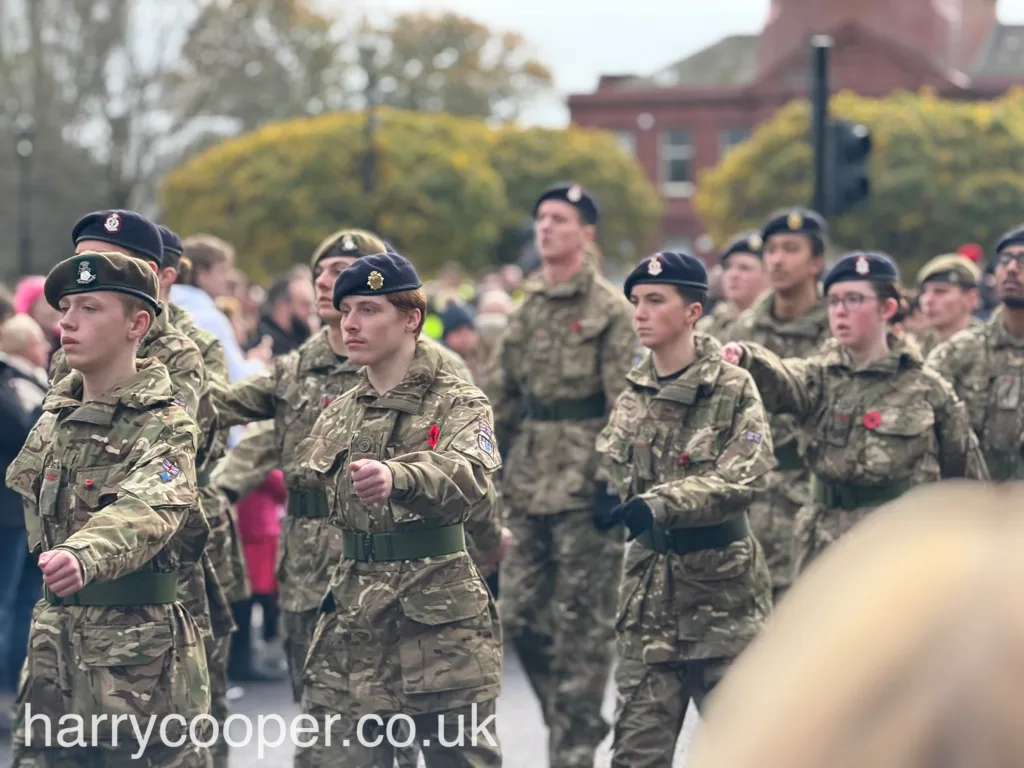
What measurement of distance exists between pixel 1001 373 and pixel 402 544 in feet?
13.4

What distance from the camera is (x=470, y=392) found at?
19.0 feet

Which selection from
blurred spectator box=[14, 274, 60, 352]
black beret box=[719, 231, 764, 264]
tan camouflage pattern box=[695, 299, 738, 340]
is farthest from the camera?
black beret box=[719, 231, 764, 264]

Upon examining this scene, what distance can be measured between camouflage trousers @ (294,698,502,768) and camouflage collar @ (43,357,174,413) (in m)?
1.17

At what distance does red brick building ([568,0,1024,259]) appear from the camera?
7394cm

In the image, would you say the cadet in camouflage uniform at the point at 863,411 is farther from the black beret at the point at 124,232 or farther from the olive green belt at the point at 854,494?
the black beret at the point at 124,232

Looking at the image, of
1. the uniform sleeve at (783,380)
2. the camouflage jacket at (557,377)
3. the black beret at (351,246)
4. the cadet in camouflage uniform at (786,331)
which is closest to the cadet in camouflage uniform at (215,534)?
the black beret at (351,246)

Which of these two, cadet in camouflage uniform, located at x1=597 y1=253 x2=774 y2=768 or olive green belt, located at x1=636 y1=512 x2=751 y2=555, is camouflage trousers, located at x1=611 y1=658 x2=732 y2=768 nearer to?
cadet in camouflage uniform, located at x1=597 y1=253 x2=774 y2=768

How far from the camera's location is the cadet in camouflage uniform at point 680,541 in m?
6.36

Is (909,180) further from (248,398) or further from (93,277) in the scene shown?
(93,277)

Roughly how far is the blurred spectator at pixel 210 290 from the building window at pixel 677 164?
70.3 meters

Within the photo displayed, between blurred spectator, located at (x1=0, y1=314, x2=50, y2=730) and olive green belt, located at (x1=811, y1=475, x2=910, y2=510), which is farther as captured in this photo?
blurred spectator, located at (x1=0, y1=314, x2=50, y2=730)

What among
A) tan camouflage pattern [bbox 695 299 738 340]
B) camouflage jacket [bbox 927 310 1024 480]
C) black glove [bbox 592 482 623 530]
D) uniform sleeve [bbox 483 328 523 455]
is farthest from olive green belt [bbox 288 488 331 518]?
tan camouflage pattern [bbox 695 299 738 340]

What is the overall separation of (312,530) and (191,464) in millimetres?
1698

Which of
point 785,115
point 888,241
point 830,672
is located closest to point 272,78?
point 785,115
